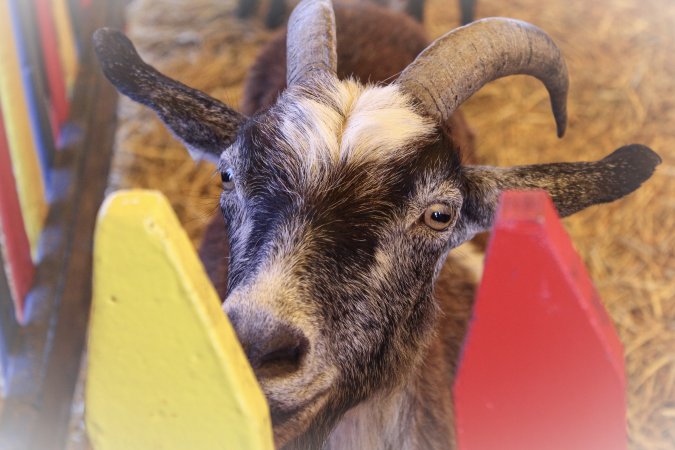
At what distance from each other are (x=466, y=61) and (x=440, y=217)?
434 mm

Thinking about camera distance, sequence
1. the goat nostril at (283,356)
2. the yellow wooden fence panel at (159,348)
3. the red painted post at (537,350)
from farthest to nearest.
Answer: the goat nostril at (283,356) → the red painted post at (537,350) → the yellow wooden fence panel at (159,348)

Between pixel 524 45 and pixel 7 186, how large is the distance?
2.22 metres

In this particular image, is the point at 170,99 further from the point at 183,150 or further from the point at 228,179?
the point at 183,150

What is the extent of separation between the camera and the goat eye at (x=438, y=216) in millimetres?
1918

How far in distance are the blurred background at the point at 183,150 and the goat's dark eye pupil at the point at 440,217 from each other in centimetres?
114

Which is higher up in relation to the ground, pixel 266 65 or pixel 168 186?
pixel 266 65

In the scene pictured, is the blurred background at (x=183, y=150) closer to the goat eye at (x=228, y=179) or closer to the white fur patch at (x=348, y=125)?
the goat eye at (x=228, y=179)

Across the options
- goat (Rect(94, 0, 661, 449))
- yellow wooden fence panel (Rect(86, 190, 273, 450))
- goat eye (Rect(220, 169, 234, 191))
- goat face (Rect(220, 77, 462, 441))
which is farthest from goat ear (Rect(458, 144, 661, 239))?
yellow wooden fence panel (Rect(86, 190, 273, 450))

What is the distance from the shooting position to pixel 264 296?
1581 mm

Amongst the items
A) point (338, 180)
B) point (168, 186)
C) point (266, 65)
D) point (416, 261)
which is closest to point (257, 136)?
point (338, 180)

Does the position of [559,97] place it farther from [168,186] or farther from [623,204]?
[168,186]

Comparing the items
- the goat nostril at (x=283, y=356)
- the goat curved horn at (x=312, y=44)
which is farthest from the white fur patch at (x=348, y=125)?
the goat nostril at (x=283, y=356)

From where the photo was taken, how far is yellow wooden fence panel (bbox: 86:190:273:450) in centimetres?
112

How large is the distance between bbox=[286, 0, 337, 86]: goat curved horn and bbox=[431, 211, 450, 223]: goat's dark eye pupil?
0.49 meters
